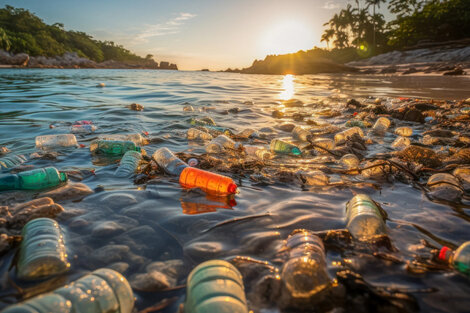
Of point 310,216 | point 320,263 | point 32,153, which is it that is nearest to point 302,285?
point 320,263

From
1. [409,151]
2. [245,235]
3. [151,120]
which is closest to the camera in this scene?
[245,235]

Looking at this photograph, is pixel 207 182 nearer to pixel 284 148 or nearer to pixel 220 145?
pixel 220 145

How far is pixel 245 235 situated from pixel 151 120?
4477 millimetres

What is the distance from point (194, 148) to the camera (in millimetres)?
3719

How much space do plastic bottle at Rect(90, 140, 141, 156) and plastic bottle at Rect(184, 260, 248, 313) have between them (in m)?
2.40

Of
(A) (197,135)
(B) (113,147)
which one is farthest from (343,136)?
(B) (113,147)

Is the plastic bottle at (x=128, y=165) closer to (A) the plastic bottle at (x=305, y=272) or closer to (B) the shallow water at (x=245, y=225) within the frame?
(B) the shallow water at (x=245, y=225)

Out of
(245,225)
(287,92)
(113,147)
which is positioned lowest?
(245,225)

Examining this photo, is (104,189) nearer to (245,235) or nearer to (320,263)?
(245,235)

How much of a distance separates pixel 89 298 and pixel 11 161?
2.55 meters

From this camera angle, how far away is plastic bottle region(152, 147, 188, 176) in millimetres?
2595

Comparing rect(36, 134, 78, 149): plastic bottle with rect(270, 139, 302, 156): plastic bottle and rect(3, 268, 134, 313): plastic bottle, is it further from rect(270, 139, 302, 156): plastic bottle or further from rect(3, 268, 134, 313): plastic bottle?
rect(3, 268, 134, 313): plastic bottle

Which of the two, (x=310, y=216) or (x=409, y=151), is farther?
(x=409, y=151)

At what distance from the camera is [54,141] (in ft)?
11.7
